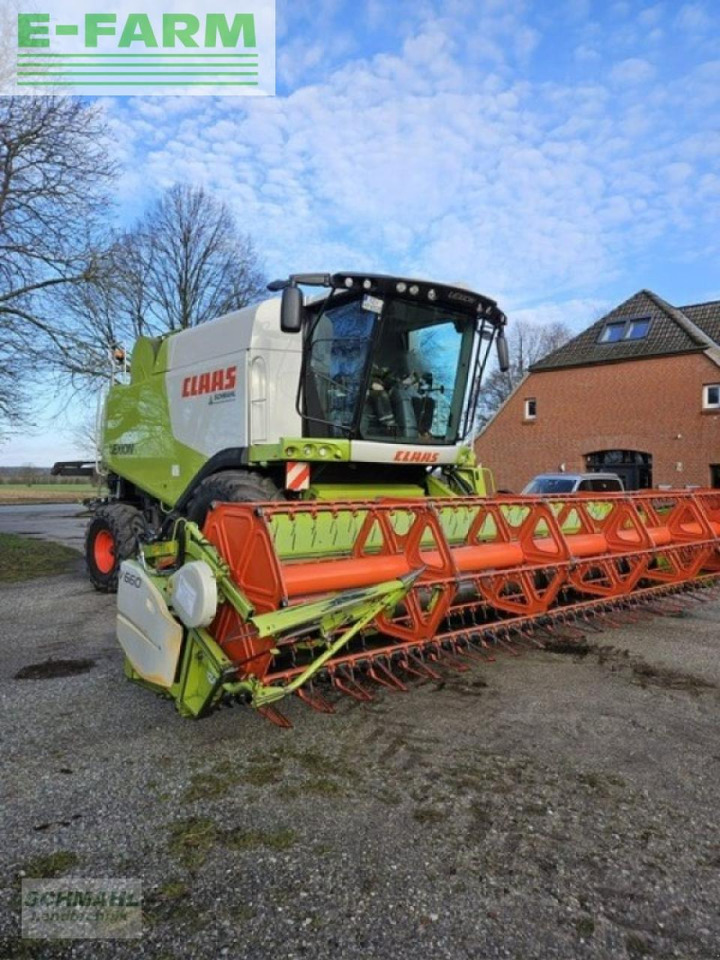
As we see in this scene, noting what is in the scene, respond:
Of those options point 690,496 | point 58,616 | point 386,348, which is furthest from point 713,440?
point 58,616

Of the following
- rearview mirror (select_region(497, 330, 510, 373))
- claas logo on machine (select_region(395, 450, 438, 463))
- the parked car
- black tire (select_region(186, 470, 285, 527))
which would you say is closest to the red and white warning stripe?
black tire (select_region(186, 470, 285, 527))

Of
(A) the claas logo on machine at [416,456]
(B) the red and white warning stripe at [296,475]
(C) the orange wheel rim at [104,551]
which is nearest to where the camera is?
(B) the red and white warning stripe at [296,475]

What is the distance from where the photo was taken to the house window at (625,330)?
2539 cm

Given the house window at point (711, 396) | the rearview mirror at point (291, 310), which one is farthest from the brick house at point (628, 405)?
the rearview mirror at point (291, 310)

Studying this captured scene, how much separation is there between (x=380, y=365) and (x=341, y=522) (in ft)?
5.77

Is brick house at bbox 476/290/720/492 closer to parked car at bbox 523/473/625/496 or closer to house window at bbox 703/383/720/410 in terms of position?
house window at bbox 703/383/720/410

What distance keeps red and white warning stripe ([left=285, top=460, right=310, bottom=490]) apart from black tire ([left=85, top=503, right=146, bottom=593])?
3.15m

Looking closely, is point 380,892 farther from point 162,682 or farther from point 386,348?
point 386,348

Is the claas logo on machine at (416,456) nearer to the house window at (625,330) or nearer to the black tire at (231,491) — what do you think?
the black tire at (231,491)

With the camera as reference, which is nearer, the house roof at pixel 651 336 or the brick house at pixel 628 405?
the brick house at pixel 628 405

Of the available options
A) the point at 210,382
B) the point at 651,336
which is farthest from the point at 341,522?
the point at 651,336

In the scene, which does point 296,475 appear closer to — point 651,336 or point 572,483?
point 572,483

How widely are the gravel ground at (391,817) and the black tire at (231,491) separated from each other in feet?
5.50

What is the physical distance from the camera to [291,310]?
491cm
